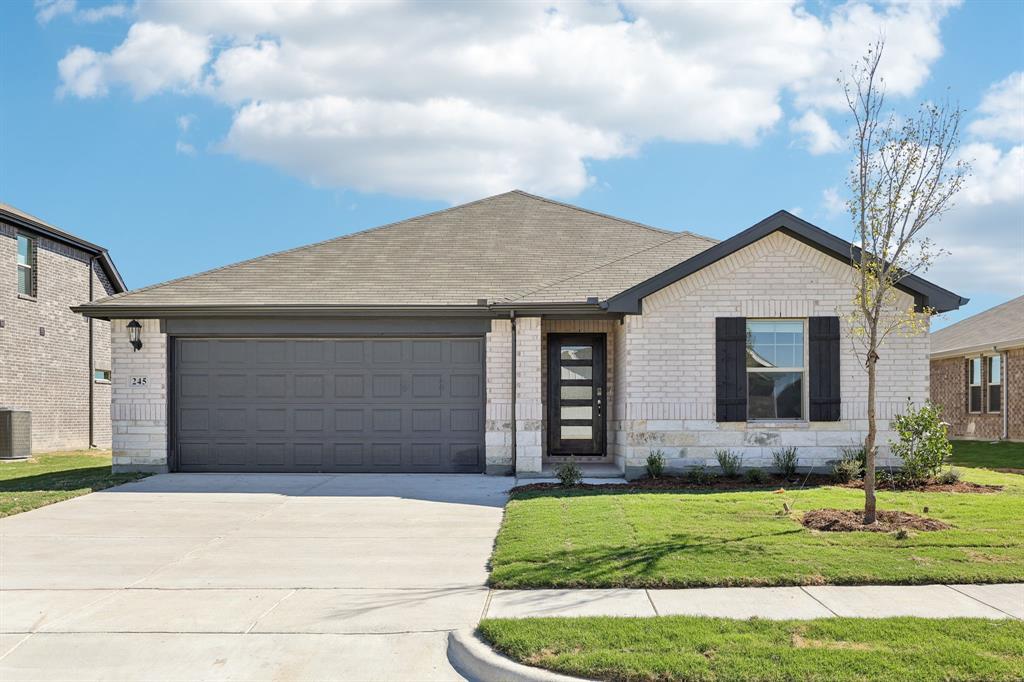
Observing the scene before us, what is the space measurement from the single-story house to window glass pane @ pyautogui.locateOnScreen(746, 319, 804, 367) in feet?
0.11

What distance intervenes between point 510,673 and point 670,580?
238 centimetres

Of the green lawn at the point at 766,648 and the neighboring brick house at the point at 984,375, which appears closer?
the green lawn at the point at 766,648

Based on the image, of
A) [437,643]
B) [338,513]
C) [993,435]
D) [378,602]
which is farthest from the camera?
[993,435]

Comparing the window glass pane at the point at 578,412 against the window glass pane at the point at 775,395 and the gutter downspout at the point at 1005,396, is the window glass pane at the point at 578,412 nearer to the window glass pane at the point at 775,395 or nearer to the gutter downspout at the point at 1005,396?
the window glass pane at the point at 775,395

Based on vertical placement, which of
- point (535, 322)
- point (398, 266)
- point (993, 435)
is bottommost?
point (993, 435)

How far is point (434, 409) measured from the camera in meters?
15.2

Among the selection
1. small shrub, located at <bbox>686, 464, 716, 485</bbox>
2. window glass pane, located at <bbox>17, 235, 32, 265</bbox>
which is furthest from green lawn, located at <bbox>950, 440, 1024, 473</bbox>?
window glass pane, located at <bbox>17, 235, 32, 265</bbox>

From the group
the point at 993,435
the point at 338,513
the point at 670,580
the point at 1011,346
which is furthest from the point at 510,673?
the point at 993,435

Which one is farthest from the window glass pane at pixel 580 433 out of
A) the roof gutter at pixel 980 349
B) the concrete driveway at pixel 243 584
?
the roof gutter at pixel 980 349

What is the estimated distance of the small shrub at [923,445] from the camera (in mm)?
13023

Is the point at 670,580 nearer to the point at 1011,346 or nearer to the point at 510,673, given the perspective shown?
the point at 510,673

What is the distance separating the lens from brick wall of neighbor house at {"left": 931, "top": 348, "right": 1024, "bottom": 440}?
23797 millimetres

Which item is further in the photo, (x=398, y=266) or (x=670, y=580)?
(x=398, y=266)

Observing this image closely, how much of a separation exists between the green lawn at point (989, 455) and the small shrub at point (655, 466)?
24.2 feet
